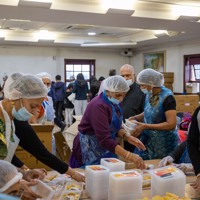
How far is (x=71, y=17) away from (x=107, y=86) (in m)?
3.26

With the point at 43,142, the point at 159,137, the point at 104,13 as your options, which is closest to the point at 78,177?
the point at 159,137

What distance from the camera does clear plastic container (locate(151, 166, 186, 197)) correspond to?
1521 mm

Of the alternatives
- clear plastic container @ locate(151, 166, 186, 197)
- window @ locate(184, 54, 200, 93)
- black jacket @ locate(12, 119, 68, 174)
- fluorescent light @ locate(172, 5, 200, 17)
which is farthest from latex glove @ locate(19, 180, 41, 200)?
window @ locate(184, 54, 200, 93)

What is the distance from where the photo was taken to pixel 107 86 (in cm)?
223

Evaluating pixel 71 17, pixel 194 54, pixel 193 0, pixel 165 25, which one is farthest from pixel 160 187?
pixel 194 54

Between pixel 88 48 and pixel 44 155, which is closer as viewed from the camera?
pixel 44 155

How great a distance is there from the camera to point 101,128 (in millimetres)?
2006

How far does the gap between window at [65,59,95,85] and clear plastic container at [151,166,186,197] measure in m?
9.00

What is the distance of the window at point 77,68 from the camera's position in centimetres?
1061

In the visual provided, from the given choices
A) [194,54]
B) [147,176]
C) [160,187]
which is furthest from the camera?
[194,54]

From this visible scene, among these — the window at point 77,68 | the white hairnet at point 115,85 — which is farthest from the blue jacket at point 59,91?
the white hairnet at point 115,85

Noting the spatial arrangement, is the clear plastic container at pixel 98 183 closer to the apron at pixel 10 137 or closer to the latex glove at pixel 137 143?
the apron at pixel 10 137

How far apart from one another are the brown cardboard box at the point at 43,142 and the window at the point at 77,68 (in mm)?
7608

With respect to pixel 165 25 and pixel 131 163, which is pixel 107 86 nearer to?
pixel 131 163
